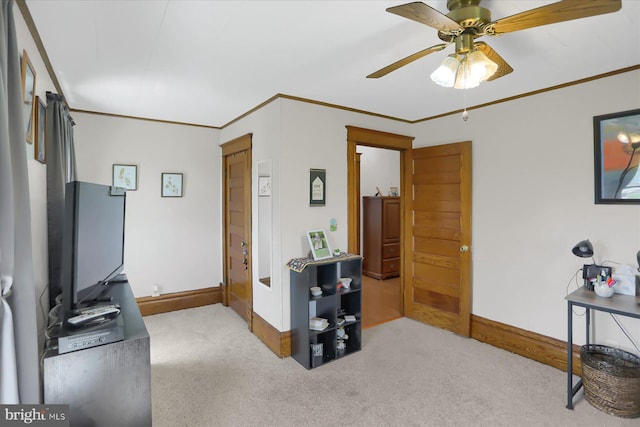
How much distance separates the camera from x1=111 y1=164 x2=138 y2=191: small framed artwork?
12.5 ft

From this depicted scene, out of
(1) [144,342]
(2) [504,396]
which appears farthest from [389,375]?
(1) [144,342]

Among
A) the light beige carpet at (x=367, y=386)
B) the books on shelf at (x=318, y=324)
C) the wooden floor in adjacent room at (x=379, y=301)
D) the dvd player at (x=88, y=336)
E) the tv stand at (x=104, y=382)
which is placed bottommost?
the light beige carpet at (x=367, y=386)

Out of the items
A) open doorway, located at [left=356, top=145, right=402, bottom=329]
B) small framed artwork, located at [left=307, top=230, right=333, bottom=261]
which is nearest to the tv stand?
small framed artwork, located at [left=307, top=230, right=333, bottom=261]

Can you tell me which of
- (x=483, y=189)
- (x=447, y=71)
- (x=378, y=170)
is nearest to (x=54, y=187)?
(x=447, y=71)

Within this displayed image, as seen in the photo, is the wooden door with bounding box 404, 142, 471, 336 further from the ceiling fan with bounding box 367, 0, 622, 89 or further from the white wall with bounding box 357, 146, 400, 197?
the white wall with bounding box 357, 146, 400, 197

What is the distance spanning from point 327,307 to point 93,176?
9.96 feet

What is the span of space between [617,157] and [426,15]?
220cm

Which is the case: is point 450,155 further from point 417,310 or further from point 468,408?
point 468,408

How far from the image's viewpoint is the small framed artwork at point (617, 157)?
2.39m

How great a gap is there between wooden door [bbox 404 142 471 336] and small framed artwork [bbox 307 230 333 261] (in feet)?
4.31

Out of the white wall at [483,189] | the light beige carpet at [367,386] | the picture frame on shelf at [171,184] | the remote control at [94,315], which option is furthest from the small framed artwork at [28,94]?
the picture frame on shelf at [171,184]

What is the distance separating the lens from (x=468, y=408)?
2.28 metres

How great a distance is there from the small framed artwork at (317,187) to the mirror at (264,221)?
0.41 metres

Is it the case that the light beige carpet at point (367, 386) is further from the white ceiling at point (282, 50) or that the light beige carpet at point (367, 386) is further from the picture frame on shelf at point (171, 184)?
the white ceiling at point (282, 50)
